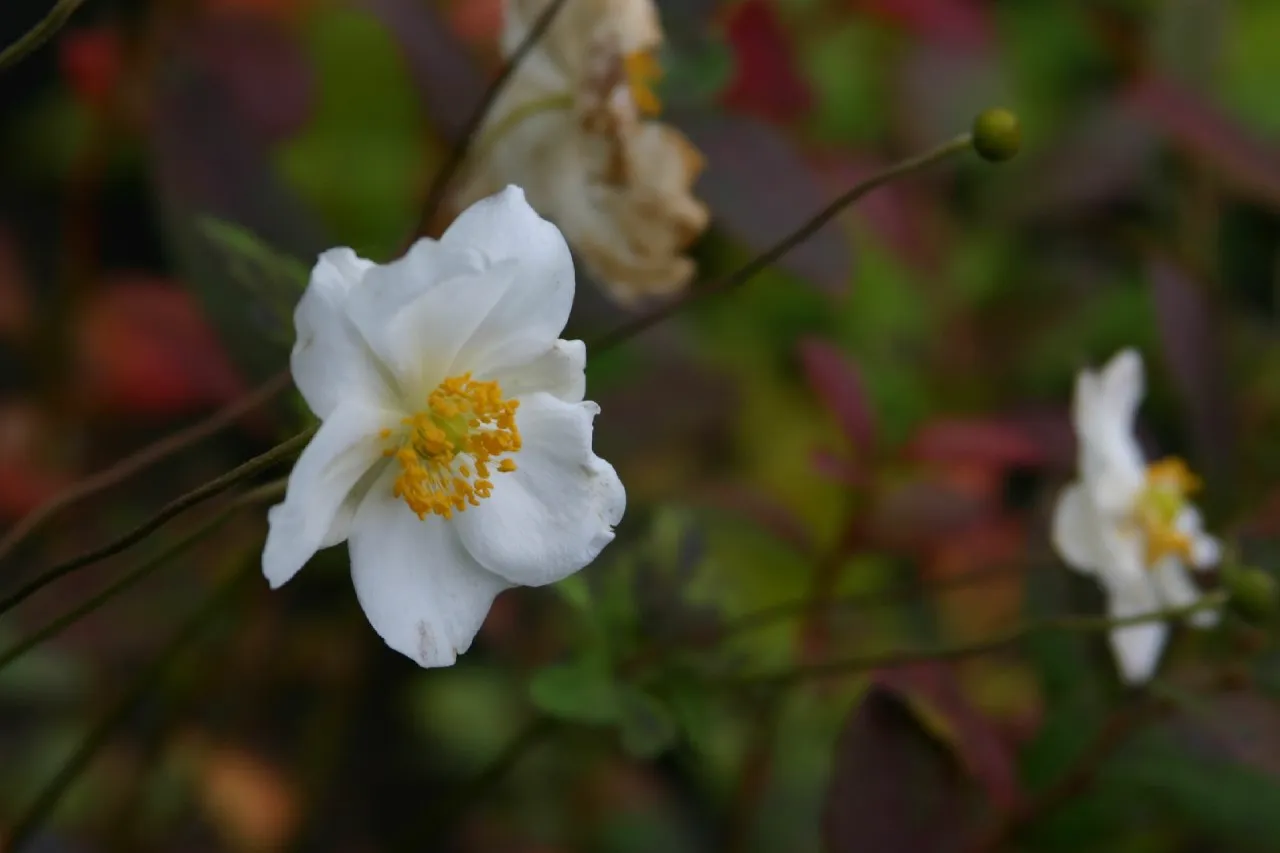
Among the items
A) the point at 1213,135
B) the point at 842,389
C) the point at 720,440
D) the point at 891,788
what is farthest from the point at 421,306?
the point at 720,440

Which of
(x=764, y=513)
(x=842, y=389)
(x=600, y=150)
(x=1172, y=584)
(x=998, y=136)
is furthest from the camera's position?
(x=764, y=513)

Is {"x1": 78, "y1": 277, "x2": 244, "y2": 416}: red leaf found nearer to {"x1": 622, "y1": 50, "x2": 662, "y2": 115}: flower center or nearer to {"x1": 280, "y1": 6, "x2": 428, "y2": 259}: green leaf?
{"x1": 280, "y1": 6, "x2": 428, "y2": 259}: green leaf

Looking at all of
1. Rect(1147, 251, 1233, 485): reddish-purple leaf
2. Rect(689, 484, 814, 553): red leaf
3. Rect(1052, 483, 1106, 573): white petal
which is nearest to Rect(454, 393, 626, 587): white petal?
Rect(1052, 483, 1106, 573): white petal

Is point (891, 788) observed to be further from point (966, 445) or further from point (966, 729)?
point (966, 445)

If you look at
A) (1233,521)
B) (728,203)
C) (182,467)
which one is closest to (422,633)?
(728,203)

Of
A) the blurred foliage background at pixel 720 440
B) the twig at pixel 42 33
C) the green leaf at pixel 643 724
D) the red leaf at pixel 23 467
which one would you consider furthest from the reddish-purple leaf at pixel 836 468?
the red leaf at pixel 23 467
